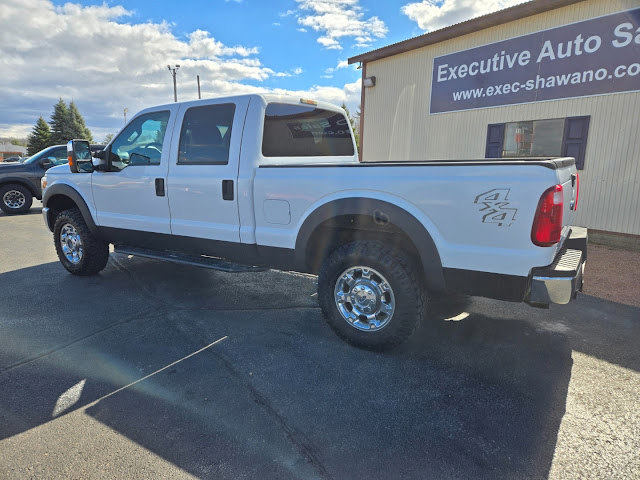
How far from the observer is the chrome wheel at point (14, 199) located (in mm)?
10799

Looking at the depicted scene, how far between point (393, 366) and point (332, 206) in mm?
1298

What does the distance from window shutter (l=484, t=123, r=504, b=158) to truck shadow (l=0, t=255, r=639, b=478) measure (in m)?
5.11

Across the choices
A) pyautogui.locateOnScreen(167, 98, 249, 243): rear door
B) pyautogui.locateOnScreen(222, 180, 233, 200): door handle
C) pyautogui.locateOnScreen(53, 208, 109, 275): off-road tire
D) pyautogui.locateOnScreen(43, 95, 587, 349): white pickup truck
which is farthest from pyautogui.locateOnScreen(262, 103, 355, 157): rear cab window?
pyautogui.locateOnScreen(53, 208, 109, 275): off-road tire

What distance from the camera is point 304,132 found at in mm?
4344

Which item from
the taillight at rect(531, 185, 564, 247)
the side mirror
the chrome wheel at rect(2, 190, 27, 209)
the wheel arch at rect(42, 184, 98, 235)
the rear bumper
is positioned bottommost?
the chrome wheel at rect(2, 190, 27, 209)

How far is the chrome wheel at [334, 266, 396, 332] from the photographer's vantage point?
3.15 metres

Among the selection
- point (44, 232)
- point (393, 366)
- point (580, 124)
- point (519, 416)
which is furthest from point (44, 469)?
point (580, 124)

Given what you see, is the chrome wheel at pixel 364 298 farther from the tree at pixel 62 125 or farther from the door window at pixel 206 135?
the tree at pixel 62 125

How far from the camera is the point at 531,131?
8.30 metres

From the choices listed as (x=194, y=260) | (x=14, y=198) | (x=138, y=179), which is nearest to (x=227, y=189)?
(x=194, y=260)

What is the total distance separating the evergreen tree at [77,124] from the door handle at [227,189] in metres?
63.7

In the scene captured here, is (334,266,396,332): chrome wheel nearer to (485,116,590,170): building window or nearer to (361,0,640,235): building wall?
Result: (361,0,640,235): building wall

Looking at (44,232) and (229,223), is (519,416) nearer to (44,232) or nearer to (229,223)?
(229,223)

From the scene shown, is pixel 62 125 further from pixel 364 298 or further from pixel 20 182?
pixel 364 298
